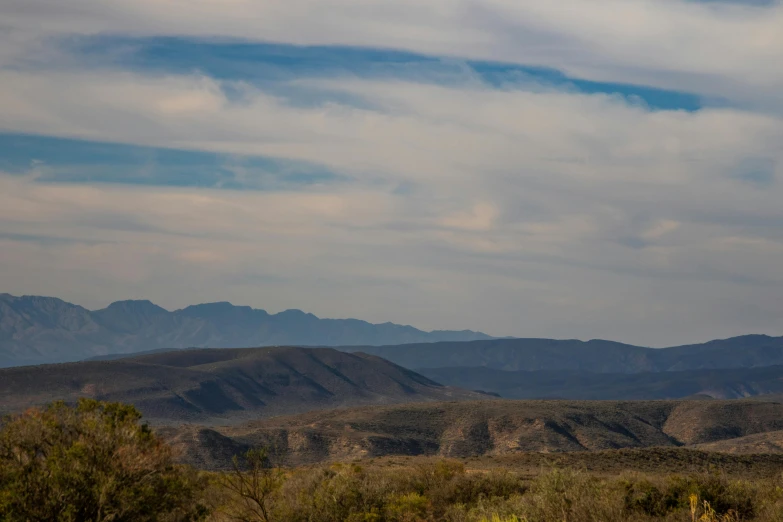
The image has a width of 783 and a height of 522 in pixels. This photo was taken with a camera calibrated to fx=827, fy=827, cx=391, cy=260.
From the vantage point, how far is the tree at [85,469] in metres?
19.8

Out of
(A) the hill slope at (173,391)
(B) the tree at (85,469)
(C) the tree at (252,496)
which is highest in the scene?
(B) the tree at (85,469)

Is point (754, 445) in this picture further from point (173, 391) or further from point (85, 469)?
point (173, 391)

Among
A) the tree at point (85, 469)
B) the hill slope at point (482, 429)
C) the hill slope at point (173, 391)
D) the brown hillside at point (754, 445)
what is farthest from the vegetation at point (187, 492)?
the hill slope at point (173, 391)

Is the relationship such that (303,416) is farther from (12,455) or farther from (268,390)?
(12,455)

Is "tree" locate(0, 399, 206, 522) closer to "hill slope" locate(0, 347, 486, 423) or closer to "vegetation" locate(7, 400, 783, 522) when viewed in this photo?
"vegetation" locate(7, 400, 783, 522)

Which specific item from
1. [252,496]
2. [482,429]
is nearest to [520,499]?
[252,496]

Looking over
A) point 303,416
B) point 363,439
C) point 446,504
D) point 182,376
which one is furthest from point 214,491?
point 182,376

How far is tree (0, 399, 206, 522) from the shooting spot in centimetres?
1977

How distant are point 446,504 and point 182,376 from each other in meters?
156

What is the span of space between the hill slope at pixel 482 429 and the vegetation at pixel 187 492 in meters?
55.0

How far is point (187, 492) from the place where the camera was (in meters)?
23.1

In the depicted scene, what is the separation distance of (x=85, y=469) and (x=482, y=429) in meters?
88.4

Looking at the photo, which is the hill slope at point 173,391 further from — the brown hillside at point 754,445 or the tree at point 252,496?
the tree at point 252,496

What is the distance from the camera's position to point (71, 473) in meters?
19.8
